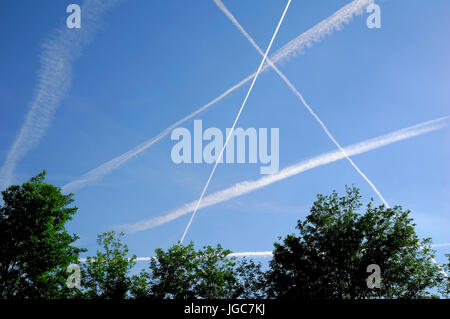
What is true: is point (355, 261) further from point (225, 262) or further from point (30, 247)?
point (30, 247)

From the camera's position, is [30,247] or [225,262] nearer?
[30,247]

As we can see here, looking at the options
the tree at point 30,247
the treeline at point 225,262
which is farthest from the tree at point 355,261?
the tree at point 30,247

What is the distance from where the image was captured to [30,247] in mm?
30766

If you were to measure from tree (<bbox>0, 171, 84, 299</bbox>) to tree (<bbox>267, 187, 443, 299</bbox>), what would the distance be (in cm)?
2537

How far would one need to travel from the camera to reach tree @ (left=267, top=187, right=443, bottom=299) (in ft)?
125

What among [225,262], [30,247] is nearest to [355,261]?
[225,262]

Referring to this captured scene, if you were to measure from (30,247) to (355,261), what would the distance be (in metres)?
34.3

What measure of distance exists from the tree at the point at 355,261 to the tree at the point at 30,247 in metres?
25.4

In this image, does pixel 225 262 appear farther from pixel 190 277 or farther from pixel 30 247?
pixel 30 247

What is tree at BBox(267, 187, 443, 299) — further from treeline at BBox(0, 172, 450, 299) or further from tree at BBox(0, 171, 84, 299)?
tree at BBox(0, 171, 84, 299)

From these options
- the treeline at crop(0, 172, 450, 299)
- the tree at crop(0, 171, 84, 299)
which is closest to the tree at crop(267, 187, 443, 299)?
the treeline at crop(0, 172, 450, 299)

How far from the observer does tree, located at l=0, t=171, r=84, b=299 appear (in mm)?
30672
